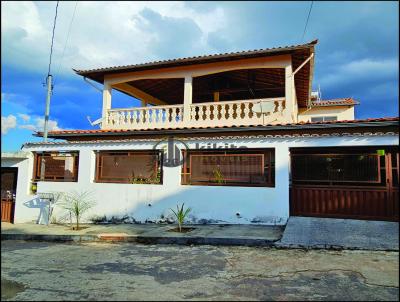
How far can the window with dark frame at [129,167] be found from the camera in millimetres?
11266

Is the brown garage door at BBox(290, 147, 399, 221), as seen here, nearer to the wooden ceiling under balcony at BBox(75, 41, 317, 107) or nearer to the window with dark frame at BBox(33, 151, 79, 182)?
the wooden ceiling under balcony at BBox(75, 41, 317, 107)

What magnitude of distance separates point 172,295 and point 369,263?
3.55 meters

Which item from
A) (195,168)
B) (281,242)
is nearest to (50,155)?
(195,168)

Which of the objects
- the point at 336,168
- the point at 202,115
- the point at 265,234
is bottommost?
the point at 265,234

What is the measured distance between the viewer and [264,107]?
11219mm

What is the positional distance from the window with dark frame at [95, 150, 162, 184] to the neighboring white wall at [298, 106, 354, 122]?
10.3 metres

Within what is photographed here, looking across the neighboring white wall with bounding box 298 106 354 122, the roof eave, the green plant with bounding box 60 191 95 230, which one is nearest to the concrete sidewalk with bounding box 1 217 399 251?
the green plant with bounding box 60 191 95 230

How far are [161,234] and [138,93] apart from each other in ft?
28.9

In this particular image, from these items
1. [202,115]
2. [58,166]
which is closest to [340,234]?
[202,115]

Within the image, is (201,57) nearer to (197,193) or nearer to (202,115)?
(202,115)

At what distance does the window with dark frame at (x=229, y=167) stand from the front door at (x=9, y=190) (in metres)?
6.68

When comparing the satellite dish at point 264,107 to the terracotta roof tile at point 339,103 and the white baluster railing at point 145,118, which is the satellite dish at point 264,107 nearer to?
the white baluster railing at point 145,118

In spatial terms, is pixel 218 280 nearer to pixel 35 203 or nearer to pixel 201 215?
pixel 201 215

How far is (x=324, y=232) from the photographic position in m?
7.87
